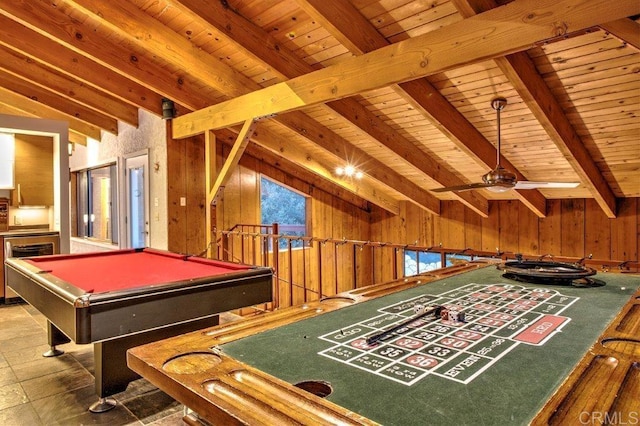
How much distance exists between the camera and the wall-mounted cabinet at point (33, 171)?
5.85 meters

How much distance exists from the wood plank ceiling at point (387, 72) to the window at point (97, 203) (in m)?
2.02

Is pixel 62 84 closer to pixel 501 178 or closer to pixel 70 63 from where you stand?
pixel 70 63

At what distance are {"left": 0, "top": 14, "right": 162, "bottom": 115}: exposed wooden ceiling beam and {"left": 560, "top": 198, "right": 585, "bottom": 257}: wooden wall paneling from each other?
606 centimetres

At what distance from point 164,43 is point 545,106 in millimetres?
3510

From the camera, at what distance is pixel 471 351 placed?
115 centimetres

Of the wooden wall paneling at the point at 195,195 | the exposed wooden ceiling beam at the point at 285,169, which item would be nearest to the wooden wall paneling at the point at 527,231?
the exposed wooden ceiling beam at the point at 285,169

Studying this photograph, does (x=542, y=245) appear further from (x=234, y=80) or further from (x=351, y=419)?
(x=351, y=419)

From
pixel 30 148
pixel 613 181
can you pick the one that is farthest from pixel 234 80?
pixel 613 181

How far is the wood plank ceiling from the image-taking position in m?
2.84

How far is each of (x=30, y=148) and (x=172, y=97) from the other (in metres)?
2.59

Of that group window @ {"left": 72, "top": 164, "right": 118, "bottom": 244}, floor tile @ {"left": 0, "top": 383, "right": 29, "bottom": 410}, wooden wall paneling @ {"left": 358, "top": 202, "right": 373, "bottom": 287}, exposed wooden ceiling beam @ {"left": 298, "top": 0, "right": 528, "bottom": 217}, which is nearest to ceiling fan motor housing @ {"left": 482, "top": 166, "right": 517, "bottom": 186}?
exposed wooden ceiling beam @ {"left": 298, "top": 0, "right": 528, "bottom": 217}

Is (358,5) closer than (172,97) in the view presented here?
Yes

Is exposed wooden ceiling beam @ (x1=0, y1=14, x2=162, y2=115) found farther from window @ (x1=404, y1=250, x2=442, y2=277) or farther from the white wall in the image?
window @ (x1=404, y1=250, x2=442, y2=277)

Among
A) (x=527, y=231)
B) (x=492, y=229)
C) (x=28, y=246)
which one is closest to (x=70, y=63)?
(x=28, y=246)
